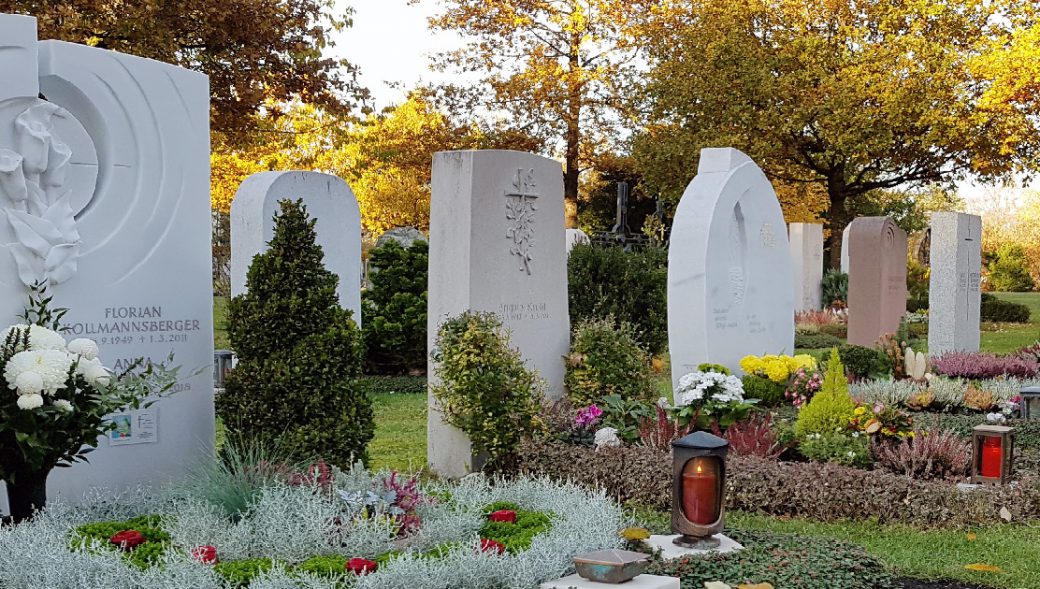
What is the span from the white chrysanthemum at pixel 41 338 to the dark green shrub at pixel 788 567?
3234mm

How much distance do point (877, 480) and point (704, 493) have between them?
220 cm

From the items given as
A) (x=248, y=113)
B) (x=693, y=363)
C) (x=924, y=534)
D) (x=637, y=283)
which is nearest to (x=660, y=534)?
(x=924, y=534)

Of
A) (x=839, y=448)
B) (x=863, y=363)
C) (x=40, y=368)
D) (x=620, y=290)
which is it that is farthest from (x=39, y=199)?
(x=620, y=290)

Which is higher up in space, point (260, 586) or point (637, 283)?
point (637, 283)

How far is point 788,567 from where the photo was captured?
17.4 ft

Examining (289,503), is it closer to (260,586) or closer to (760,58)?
(260,586)

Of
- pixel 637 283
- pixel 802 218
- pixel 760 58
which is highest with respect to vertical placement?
pixel 760 58

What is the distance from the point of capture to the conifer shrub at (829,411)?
862 cm

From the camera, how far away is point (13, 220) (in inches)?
243

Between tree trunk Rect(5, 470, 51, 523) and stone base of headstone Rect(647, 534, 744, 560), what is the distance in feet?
10.5

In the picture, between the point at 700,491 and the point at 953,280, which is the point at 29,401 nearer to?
the point at 700,491

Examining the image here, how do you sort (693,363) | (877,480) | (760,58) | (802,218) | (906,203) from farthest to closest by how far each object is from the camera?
(906,203)
(802,218)
(760,58)
(693,363)
(877,480)

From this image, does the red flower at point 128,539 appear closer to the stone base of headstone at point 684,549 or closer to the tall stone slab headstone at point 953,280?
the stone base of headstone at point 684,549

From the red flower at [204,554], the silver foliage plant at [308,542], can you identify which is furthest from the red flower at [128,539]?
the red flower at [204,554]
